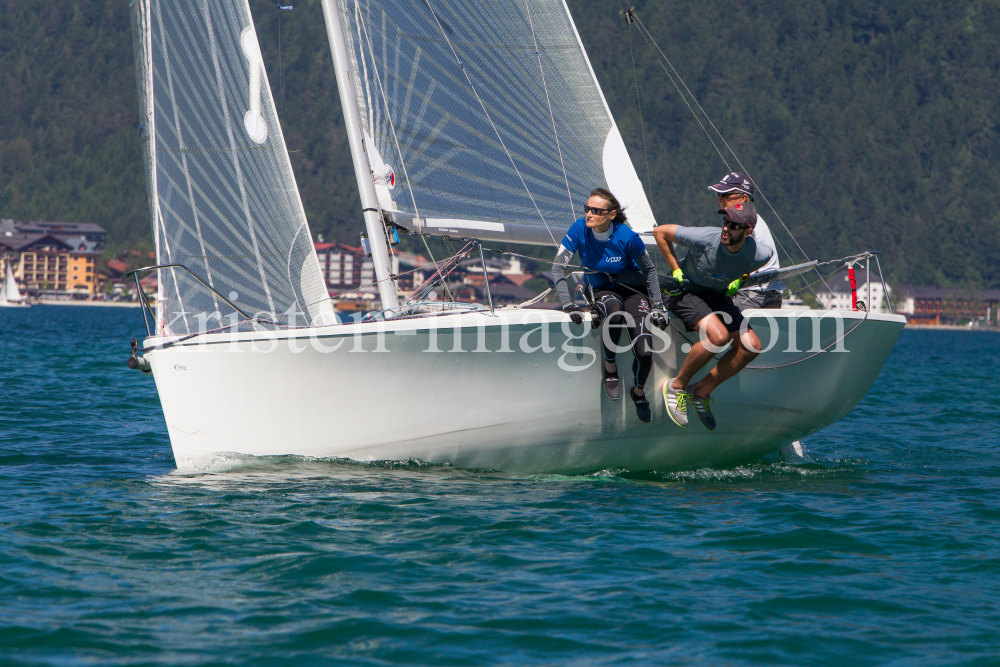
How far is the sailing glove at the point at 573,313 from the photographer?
6.25 metres

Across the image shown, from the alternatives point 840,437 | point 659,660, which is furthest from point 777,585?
point 840,437

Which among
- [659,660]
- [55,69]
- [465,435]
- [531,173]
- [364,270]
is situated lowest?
[659,660]

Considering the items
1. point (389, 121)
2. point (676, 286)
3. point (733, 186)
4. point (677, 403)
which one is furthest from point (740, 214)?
point (389, 121)

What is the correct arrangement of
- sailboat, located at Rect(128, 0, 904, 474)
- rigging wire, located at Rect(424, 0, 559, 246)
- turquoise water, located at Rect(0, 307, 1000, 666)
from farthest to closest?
rigging wire, located at Rect(424, 0, 559, 246) → sailboat, located at Rect(128, 0, 904, 474) → turquoise water, located at Rect(0, 307, 1000, 666)

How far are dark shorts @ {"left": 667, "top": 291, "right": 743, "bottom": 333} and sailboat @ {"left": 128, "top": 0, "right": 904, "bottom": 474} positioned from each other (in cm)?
15

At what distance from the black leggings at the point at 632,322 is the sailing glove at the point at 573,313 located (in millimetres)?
186

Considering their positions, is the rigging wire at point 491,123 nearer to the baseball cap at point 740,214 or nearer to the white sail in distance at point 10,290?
the baseball cap at point 740,214

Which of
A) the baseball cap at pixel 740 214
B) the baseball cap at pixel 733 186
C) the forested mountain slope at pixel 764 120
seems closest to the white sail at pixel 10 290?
the forested mountain slope at pixel 764 120

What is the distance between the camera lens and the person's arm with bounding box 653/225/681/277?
6.26m

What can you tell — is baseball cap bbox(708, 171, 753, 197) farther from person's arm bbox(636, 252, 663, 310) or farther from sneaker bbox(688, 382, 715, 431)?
sneaker bbox(688, 382, 715, 431)

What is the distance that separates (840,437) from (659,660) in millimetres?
6812

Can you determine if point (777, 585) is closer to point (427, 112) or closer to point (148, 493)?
point (148, 493)

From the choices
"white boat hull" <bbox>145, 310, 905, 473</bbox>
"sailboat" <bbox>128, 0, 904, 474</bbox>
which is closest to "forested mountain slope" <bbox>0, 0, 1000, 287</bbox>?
"sailboat" <bbox>128, 0, 904, 474</bbox>

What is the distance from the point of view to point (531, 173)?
8.27 m
